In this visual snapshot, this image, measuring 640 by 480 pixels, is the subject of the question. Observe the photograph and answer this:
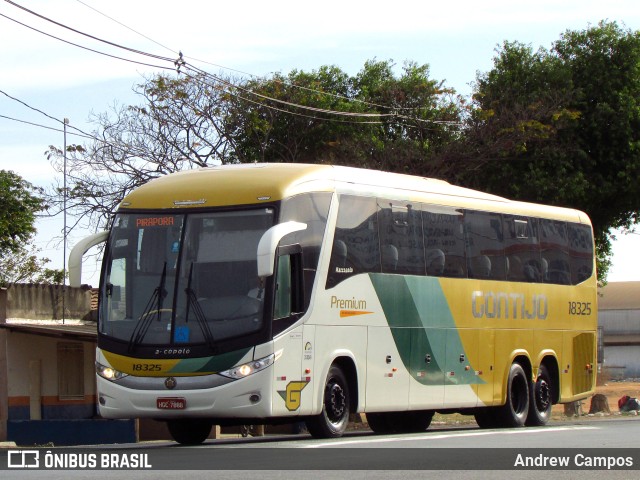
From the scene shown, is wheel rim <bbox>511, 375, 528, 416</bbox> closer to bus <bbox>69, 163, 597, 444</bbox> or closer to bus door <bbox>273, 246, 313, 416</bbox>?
bus <bbox>69, 163, 597, 444</bbox>

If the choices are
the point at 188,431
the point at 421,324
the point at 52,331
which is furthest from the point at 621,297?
the point at 188,431

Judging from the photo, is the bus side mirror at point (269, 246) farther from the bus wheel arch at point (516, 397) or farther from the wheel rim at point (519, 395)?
the wheel rim at point (519, 395)

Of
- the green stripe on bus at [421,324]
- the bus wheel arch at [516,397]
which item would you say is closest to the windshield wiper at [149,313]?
the green stripe on bus at [421,324]

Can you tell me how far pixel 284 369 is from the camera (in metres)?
15.6

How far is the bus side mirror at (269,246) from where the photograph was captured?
571 inches

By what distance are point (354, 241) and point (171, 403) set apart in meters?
3.45

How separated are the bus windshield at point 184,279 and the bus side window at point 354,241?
1.42 metres

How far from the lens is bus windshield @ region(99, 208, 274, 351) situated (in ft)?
50.7

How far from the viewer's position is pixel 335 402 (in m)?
16.8

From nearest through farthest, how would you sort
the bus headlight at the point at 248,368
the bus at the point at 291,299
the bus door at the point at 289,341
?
the bus headlight at the point at 248,368
the bus at the point at 291,299
the bus door at the point at 289,341

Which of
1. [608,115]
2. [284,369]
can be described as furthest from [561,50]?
[284,369]

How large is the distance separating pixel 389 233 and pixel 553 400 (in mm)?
6583

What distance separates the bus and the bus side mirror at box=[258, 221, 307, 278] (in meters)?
0.03

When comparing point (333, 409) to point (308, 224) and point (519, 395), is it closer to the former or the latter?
point (308, 224)
